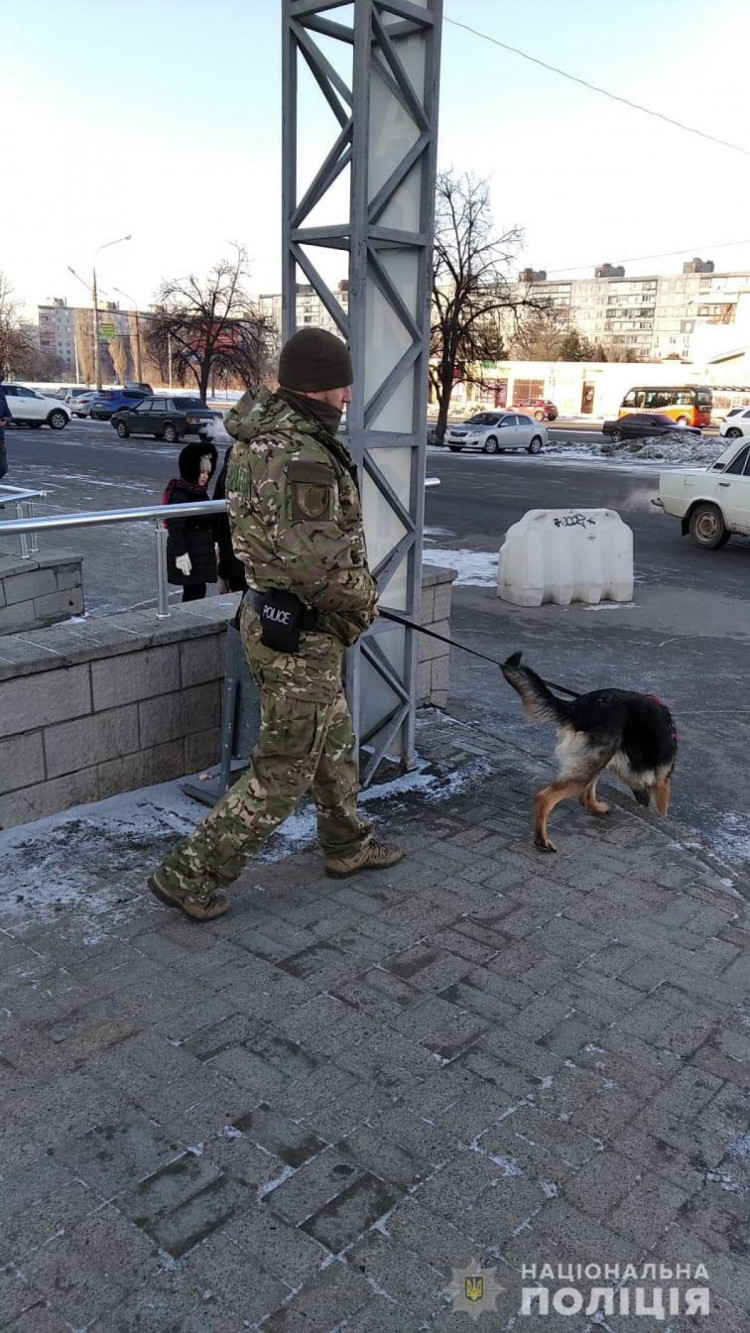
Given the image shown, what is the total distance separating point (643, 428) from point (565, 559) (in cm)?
2814

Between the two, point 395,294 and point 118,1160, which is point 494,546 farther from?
point 118,1160

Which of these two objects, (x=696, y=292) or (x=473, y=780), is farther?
(x=696, y=292)

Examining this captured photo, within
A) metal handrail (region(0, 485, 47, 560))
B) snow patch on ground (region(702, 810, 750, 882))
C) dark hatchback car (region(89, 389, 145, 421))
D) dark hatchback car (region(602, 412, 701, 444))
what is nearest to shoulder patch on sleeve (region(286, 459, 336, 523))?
snow patch on ground (region(702, 810, 750, 882))

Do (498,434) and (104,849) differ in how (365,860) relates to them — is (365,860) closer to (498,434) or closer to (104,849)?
(104,849)

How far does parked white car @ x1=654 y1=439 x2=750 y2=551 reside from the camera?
13164mm

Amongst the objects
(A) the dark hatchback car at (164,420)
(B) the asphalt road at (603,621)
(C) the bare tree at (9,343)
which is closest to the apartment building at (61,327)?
(C) the bare tree at (9,343)

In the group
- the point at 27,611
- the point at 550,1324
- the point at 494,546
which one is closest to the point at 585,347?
the point at 494,546

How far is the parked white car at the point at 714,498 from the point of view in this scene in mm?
13164

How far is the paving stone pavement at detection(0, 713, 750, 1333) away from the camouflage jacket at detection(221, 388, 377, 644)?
4.14 feet

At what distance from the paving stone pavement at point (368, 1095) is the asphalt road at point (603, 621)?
1.53 meters

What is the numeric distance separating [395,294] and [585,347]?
78366 millimetres

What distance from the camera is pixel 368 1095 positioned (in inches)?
104

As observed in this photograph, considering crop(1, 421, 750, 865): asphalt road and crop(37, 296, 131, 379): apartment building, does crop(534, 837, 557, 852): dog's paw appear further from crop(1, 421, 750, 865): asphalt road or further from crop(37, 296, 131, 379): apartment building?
crop(37, 296, 131, 379): apartment building

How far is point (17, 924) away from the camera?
341 centimetres
